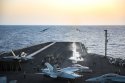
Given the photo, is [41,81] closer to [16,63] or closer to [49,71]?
[49,71]

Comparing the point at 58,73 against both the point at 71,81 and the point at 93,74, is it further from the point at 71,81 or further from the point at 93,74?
the point at 93,74

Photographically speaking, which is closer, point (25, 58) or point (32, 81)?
point (32, 81)

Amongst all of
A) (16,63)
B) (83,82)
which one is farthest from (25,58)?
(83,82)

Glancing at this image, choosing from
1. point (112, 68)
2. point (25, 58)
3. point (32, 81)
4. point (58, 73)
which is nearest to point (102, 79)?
point (58, 73)

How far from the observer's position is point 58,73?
26.5m

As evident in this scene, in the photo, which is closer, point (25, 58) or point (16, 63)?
point (16, 63)

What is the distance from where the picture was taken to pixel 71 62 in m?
36.9

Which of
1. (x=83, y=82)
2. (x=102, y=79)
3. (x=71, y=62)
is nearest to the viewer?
(x=102, y=79)

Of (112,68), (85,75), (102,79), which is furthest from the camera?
(112,68)

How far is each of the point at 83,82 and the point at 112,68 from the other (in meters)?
7.75

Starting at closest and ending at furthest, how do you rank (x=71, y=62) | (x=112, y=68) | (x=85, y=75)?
(x=85, y=75), (x=112, y=68), (x=71, y=62)

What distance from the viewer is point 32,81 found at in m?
26.5

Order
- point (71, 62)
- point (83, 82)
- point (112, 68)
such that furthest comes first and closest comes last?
point (71, 62) < point (112, 68) < point (83, 82)

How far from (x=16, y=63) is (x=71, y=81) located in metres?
10.1
